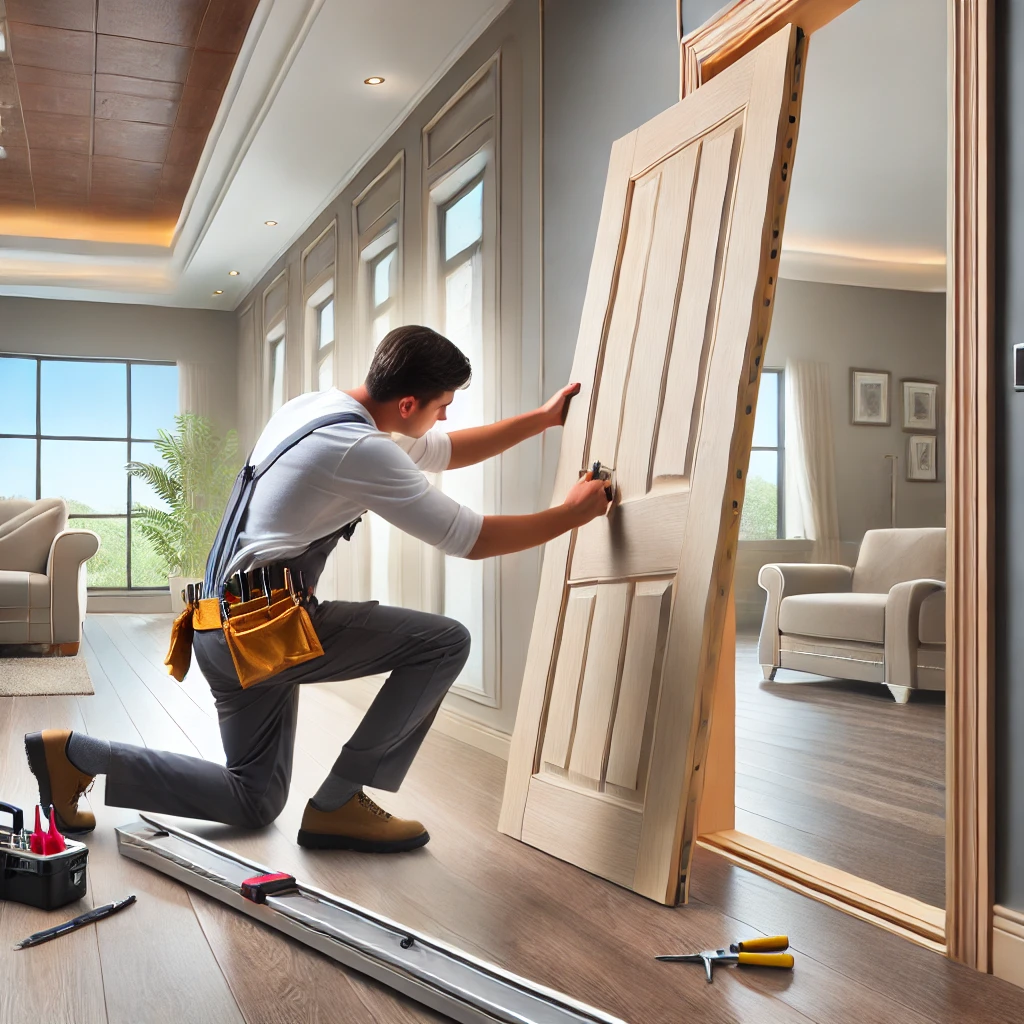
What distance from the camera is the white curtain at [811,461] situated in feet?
16.5

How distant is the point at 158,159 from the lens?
6684mm

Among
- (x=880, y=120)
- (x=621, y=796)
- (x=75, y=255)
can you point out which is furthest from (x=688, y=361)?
(x=75, y=255)

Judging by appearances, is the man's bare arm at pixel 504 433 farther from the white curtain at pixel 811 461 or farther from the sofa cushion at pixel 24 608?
the sofa cushion at pixel 24 608

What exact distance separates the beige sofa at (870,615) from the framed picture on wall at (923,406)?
0.50m

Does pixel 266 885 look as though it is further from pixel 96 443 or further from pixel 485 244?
pixel 96 443

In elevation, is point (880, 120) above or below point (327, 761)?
above

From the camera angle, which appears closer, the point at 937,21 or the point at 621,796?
the point at 621,796

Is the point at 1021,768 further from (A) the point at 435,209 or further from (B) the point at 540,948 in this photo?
(A) the point at 435,209

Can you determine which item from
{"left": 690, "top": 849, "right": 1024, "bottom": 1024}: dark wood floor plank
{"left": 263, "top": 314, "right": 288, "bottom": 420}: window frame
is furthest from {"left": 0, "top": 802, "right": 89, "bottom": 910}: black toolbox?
{"left": 263, "top": 314, "right": 288, "bottom": 420}: window frame

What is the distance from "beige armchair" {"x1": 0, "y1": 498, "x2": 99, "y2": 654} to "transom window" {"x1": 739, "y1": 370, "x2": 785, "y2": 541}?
4.02 metres

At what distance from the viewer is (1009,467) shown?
1690 millimetres

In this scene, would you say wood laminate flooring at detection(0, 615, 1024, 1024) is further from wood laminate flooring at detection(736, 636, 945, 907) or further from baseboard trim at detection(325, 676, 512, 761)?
baseboard trim at detection(325, 676, 512, 761)

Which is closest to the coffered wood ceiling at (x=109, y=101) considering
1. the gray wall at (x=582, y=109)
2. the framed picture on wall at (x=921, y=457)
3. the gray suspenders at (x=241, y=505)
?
the gray wall at (x=582, y=109)

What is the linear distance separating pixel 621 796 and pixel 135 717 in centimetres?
256
